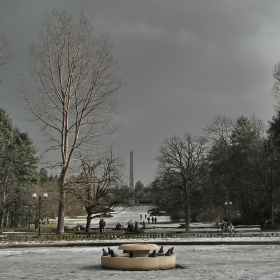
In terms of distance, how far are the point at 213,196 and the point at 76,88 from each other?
2712cm

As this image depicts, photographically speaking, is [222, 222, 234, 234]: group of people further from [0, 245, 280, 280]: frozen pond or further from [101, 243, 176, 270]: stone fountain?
[101, 243, 176, 270]: stone fountain

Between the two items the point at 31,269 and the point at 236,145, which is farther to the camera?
the point at 236,145

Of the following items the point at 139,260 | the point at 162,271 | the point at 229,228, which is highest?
the point at 229,228

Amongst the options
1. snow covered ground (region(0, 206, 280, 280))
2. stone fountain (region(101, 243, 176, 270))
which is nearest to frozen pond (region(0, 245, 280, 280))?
snow covered ground (region(0, 206, 280, 280))

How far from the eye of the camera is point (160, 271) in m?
15.9

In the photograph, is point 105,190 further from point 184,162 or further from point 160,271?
point 160,271

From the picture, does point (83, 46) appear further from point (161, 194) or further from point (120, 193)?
point (161, 194)

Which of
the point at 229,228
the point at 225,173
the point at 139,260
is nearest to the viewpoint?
the point at 139,260

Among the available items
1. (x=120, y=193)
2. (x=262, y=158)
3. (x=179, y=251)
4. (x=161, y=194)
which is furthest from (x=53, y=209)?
(x=179, y=251)

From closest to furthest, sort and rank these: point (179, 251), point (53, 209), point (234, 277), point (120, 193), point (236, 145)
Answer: point (234, 277) < point (179, 251) < point (120, 193) < point (236, 145) < point (53, 209)

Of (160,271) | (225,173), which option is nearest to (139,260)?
(160,271)

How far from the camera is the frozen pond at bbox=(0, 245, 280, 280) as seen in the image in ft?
48.7

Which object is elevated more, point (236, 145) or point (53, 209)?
point (236, 145)

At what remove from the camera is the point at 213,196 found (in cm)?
5850
